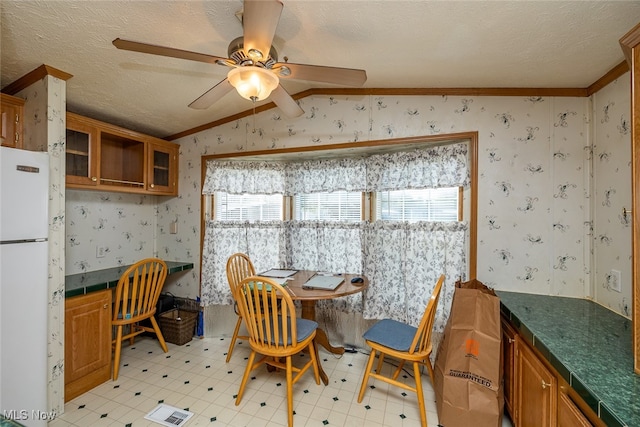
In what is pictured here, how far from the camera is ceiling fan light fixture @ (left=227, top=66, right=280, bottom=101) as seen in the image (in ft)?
4.19

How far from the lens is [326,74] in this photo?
1435 millimetres

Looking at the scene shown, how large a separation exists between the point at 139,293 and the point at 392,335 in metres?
2.25

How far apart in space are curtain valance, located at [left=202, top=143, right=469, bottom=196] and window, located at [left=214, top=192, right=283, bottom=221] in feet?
0.28

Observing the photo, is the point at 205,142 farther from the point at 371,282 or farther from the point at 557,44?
the point at 557,44

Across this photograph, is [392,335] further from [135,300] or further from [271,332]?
[135,300]

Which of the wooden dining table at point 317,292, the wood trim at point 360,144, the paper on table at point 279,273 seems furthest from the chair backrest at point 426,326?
the paper on table at point 279,273

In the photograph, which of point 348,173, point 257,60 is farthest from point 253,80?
point 348,173

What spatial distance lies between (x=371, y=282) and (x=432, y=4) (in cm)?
211

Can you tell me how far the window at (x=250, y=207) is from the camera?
311 cm

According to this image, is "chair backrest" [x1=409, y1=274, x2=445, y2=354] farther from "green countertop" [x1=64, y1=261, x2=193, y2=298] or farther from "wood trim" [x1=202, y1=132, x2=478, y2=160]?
"green countertop" [x1=64, y1=261, x2=193, y2=298]

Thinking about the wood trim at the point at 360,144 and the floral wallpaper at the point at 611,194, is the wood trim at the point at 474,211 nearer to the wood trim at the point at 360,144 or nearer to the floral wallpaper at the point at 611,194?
the wood trim at the point at 360,144

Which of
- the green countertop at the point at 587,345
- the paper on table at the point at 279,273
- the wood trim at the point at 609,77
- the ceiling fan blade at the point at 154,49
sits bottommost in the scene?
the green countertop at the point at 587,345

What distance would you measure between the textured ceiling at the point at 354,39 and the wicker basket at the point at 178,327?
7.32 feet

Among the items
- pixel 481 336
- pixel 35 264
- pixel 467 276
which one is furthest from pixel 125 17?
pixel 467 276
